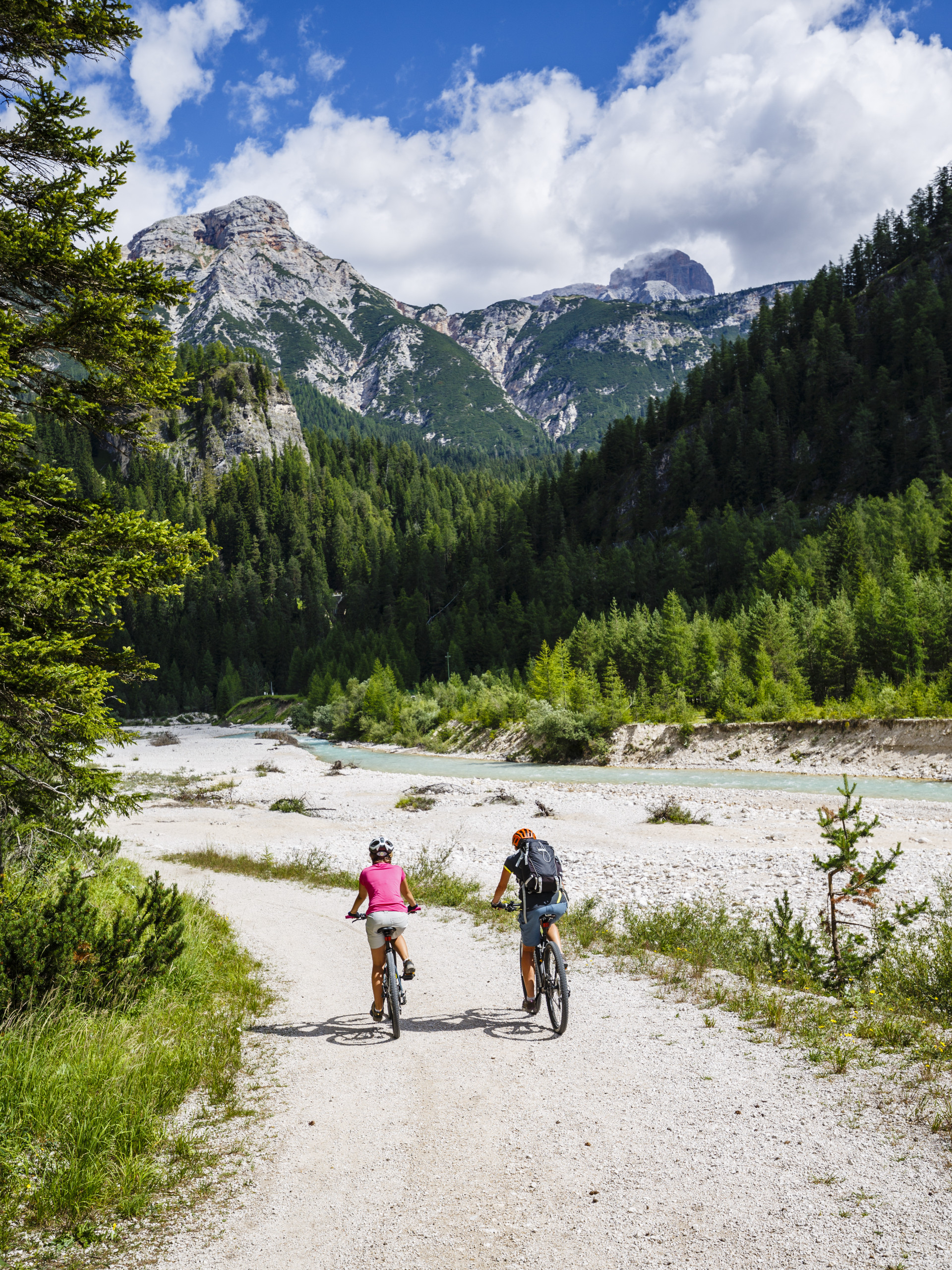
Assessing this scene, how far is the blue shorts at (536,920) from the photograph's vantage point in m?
8.39

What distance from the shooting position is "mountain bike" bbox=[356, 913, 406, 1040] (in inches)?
320

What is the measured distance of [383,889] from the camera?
8.59m

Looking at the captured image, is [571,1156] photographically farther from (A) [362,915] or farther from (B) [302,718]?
(B) [302,718]

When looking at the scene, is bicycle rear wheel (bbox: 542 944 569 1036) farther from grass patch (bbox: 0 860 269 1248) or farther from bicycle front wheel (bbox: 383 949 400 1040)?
grass patch (bbox: 0 860 269 1248)

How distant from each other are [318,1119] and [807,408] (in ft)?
445

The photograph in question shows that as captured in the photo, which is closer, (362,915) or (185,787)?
(362,915)

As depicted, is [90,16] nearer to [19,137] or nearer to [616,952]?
[19,137]

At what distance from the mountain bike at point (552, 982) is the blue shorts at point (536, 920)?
0.17 feet

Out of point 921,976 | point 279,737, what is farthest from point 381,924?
point 279,737

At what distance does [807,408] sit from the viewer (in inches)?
4700

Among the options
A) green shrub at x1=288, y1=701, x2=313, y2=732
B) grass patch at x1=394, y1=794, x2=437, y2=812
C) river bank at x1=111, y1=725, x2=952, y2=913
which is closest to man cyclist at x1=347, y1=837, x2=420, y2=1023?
river bank at x1=111, y1=725, x2=952, y2=913

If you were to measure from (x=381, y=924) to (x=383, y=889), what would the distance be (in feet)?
1.35

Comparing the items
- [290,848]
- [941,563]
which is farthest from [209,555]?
[941,563]

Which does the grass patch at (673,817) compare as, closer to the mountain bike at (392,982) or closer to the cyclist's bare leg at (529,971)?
the cyclist's bare leg at (529,971)
